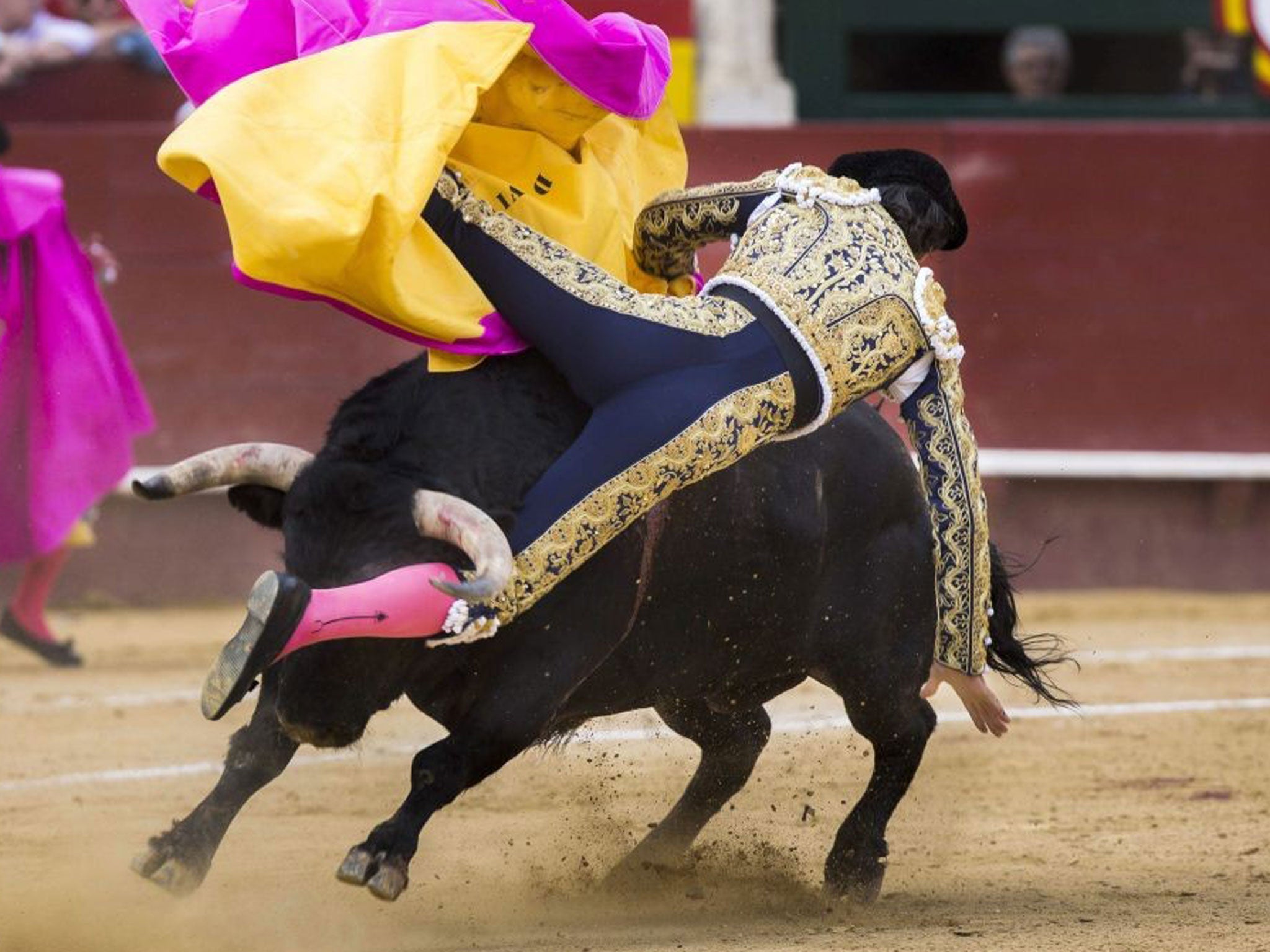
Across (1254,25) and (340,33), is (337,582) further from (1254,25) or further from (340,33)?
(1254,25)

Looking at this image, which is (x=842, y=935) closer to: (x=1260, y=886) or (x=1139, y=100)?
(x=1260, y=886)

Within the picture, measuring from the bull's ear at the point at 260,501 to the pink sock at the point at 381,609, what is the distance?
26cm

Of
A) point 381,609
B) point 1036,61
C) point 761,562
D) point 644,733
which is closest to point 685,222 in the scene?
point 761,562

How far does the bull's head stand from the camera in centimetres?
296

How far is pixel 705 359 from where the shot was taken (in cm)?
322

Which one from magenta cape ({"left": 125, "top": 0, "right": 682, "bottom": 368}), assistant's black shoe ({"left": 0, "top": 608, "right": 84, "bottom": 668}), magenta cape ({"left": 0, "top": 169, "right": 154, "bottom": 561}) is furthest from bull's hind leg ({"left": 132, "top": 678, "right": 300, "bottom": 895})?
assistant's black shoe ({"left": 0, "top": 608, "right": 84, "bottom": 668})

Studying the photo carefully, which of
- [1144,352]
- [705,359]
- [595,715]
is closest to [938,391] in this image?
[705,359]

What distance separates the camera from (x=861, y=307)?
333 centimetres

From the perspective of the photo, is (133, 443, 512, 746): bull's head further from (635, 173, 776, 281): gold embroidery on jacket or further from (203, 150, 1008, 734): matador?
(635, 173, 776, 281): gold embroidery on jacket

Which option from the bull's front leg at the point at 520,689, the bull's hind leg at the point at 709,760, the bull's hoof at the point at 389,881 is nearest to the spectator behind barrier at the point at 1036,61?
the bull's hind leg at the point at 709,760

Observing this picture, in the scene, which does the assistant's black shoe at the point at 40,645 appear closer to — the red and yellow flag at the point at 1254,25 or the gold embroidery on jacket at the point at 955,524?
the gold embroidery on jacket at the point at 955,524

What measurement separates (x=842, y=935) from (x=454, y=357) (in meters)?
1.00

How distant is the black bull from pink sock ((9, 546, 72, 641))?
2.71 metres

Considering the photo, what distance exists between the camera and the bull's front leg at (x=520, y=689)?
3078 mm
